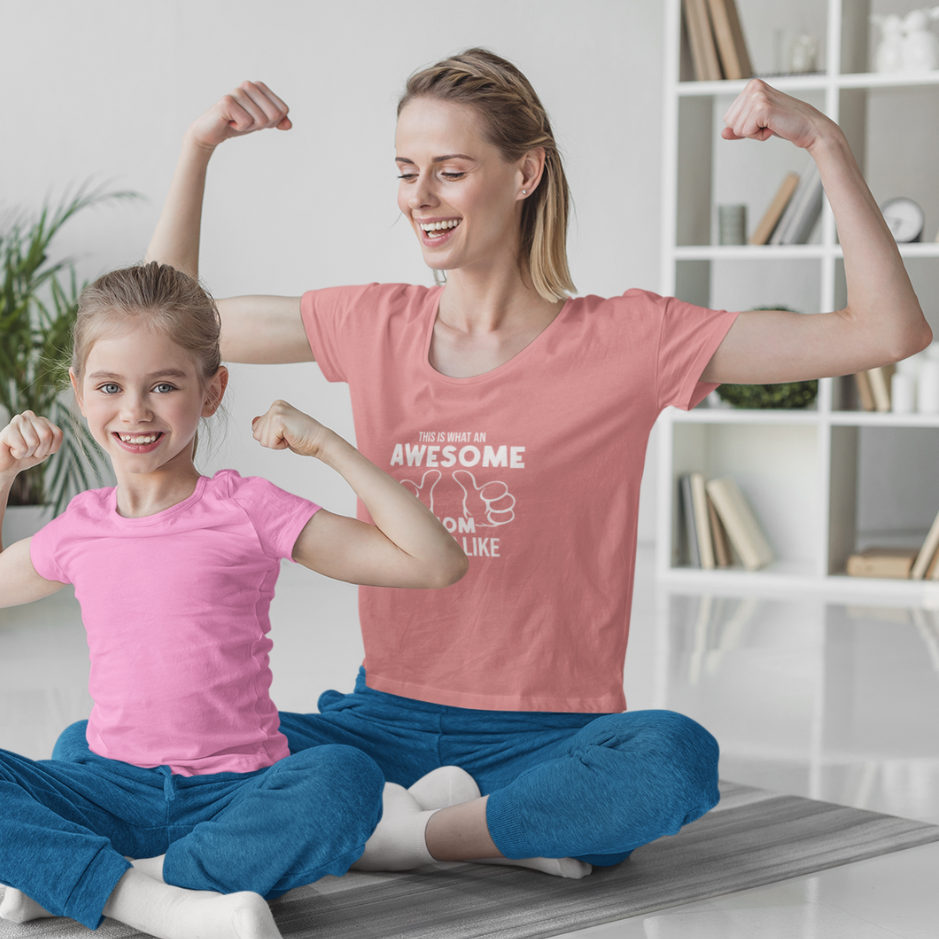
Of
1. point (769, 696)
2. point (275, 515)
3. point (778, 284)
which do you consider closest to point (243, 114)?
point (275, 515)

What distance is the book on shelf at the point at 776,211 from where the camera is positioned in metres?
3.91

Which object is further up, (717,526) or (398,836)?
(717,526)

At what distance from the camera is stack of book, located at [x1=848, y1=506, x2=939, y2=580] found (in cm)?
389

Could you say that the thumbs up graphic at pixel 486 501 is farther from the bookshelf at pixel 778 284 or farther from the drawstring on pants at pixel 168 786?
the bookshelf at pixel 778 284

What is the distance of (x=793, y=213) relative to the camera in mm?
3889

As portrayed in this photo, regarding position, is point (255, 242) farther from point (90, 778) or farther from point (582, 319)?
point (90, 778)

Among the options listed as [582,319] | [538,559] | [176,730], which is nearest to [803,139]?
[582,319]

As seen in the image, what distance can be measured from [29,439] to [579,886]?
80cm

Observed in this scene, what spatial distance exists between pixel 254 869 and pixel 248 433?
3372 mm

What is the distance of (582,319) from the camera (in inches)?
63.4

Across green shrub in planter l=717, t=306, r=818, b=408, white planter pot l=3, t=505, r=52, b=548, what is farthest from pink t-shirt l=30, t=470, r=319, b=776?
green shrub in planter l=717, t=306, r=818, b=408

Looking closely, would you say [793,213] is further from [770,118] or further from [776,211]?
[770,118]

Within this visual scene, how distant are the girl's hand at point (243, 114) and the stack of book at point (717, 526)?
2.69 m

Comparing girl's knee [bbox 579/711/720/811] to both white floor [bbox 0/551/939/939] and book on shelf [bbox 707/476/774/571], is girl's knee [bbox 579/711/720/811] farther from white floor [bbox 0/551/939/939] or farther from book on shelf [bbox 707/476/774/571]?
book on shelf [bbox 707/476/774/571]
